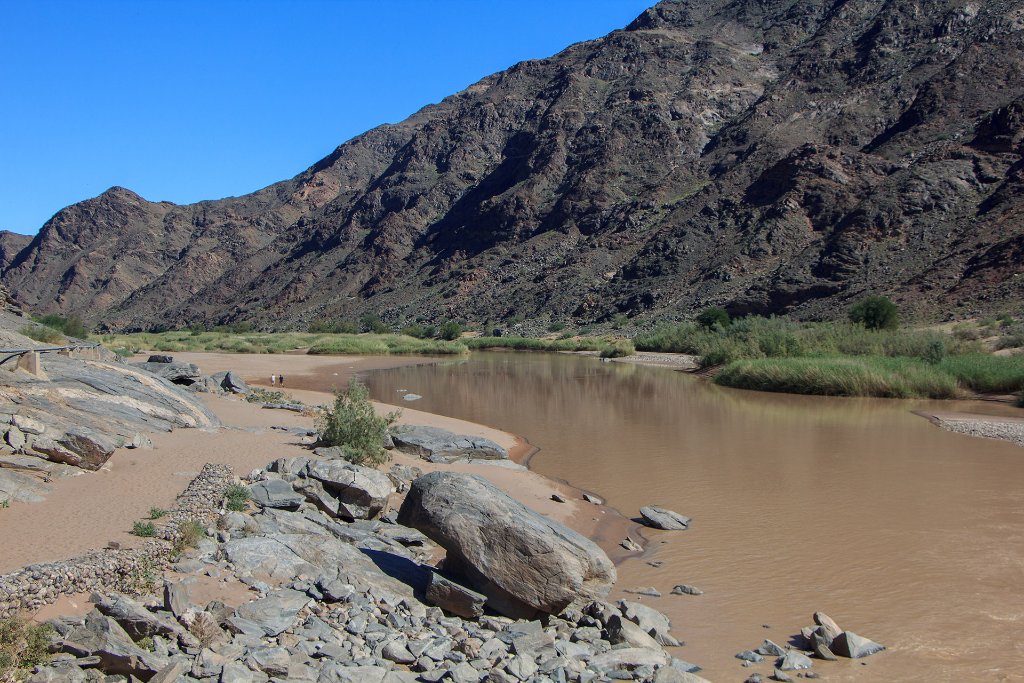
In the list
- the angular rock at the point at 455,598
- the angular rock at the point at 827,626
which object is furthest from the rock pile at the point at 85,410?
the angular rock at the point at 827,626

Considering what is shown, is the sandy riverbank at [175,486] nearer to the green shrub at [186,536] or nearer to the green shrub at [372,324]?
the green shrub at [186,536]

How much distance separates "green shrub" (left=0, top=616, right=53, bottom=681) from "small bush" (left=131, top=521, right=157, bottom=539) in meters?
A: 1.78

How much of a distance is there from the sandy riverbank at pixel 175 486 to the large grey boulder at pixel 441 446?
0.45 m

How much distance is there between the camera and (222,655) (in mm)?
5102

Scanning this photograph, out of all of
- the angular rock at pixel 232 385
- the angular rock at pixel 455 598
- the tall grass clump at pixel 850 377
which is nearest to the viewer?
the angular rock at pixel 455 598

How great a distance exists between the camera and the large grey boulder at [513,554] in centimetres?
670

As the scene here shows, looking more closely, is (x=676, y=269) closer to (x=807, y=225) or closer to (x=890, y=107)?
(x=807, y=225)

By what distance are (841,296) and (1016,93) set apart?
27.4 meters

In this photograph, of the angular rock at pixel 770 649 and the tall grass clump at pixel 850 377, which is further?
the tall grass clump at pixel 850 377

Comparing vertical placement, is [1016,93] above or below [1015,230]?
above

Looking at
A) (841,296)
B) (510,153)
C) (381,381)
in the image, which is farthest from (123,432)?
(510,153)

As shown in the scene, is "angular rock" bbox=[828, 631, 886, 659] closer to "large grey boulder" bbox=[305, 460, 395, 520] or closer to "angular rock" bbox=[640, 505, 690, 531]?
"angular rock" bbox=[640, 505, 690, 531]

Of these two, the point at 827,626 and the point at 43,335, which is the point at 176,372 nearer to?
the point at 43,335

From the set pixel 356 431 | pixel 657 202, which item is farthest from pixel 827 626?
pixel 657 202
